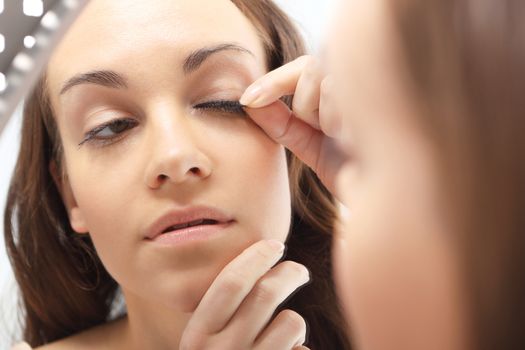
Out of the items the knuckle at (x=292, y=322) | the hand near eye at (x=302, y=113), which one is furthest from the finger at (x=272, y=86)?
the knuckle at (x=292, y=322)

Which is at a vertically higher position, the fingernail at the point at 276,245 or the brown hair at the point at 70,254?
the fingernail at the point at 276,245

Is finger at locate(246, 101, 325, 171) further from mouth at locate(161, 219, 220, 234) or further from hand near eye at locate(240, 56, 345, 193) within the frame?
mouth at locate(161, 219, 220, 234)

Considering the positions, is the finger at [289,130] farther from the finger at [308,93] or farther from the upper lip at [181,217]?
the upper lip at [181,217]

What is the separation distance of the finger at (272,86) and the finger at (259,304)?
0.66ft

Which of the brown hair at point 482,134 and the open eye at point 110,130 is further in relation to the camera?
the open eye at point 110,130

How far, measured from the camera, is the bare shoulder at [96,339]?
3.56ft

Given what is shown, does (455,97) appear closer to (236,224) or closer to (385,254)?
(385,254)

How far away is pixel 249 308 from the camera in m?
0.87

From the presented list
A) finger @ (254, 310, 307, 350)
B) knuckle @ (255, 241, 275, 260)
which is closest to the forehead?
knuckle @ (255, 241, 275, 260)

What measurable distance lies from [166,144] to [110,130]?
0.32 feet

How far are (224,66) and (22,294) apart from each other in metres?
0.57

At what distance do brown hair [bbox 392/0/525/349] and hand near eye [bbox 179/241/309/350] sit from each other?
1.35ft

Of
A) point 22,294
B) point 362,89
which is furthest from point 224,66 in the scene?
point 22,294

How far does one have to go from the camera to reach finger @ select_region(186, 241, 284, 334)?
823mm
